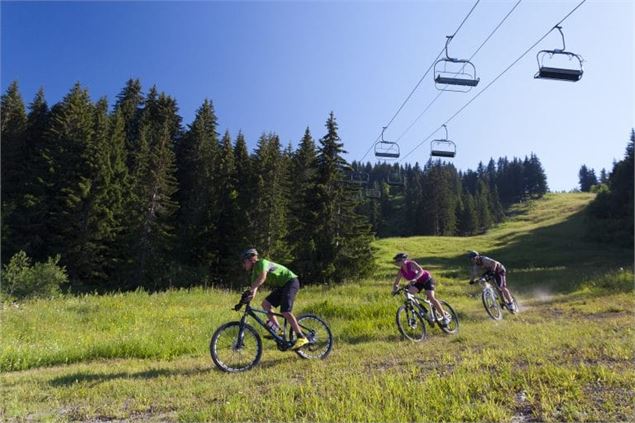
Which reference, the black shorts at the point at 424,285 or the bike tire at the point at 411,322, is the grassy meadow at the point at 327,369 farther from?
the black shorts at the point at 424,285

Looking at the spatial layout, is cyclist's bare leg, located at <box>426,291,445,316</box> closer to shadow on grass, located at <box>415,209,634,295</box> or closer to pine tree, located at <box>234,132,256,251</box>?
shadow on grass, located at <box>415,209,634,295</box>

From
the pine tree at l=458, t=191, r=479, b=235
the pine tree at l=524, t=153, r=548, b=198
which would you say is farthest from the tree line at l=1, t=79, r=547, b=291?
the pine tree at l=524, t=153, r=548, b=198

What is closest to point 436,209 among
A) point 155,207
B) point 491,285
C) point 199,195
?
point 199,195

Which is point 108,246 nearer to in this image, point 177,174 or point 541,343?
point 177,174

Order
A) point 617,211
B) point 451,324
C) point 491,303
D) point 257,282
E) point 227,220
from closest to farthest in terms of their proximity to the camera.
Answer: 1. point 257,282
2. point 451,324
3. point 491,303
4. point 227,220
5. point 617,211

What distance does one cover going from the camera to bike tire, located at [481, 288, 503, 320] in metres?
15.5

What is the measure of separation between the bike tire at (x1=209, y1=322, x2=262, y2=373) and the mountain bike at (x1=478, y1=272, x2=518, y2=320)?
9.50 metres

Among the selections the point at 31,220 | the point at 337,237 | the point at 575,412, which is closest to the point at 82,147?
the point at 31,220

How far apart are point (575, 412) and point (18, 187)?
56524mm

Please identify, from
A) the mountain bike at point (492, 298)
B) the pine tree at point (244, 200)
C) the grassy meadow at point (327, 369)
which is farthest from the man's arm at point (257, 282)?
the pine tree at point (244, 200)

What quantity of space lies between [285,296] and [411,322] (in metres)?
4.77

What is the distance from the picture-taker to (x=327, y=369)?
8.42 m

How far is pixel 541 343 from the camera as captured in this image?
9.64 metres

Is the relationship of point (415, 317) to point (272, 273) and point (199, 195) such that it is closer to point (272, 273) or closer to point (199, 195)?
point (272, 273)
